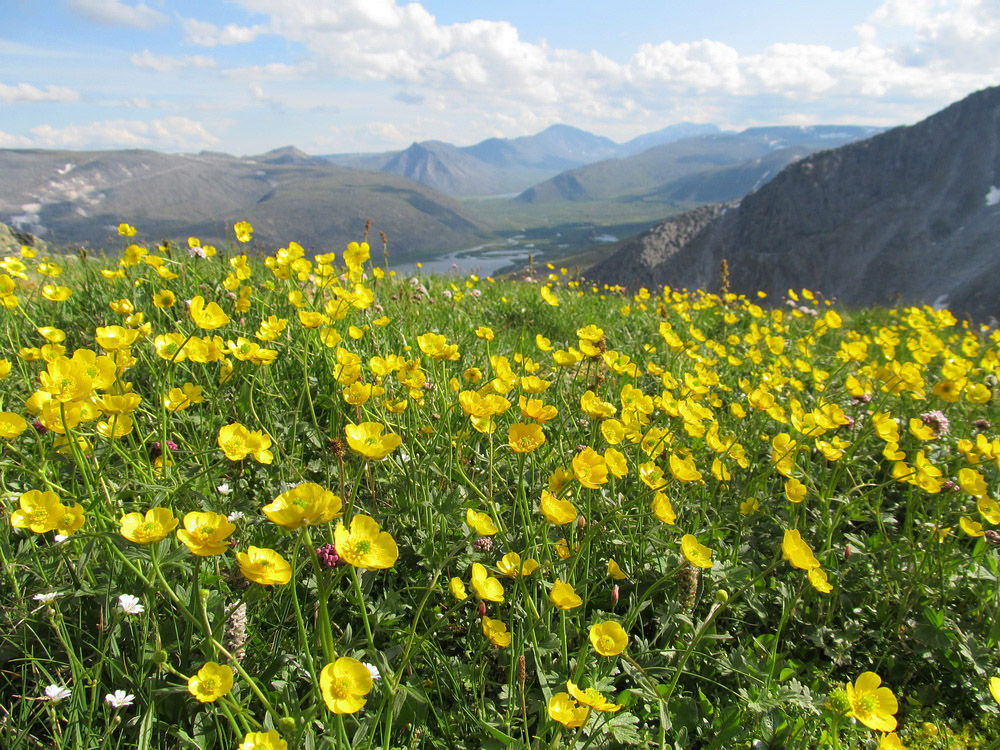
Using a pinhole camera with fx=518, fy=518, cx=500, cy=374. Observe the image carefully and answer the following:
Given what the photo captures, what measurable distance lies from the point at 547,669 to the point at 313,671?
2.57 ft

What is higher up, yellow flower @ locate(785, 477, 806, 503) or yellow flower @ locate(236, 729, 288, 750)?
yellow flower @ locate(785, 477, 806, 503)

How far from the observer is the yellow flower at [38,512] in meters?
1.29

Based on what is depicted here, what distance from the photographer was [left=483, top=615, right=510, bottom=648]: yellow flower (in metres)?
1.40

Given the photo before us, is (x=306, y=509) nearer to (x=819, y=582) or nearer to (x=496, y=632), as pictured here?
(x=496, y=632)

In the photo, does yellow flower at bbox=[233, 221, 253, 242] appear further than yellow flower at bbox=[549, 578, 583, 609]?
Yes

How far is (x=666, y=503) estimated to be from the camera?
65.9 inches

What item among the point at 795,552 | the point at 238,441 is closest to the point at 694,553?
the point at 795,552

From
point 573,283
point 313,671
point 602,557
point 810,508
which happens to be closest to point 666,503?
point 602,557

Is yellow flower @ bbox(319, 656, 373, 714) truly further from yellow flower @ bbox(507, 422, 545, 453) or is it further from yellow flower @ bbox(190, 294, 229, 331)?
yellow flower @ bbox(190, 294, 229, 331)

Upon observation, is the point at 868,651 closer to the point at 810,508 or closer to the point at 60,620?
the point at 810,508

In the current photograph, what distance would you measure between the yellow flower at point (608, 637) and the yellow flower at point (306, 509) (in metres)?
0.73

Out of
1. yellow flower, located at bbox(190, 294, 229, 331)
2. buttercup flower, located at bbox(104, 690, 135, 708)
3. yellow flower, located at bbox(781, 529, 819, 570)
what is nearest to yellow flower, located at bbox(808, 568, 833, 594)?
yellow flower, located at bbox(781, 529, 819, 570)

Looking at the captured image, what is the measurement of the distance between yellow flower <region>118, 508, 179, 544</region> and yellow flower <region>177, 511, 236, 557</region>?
4 centimetres

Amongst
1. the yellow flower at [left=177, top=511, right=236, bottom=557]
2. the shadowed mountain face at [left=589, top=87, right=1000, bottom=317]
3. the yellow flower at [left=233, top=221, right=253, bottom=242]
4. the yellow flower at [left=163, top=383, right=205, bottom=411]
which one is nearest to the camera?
the yellow flower at [left=177, top=511, right=236, bottom=557]
